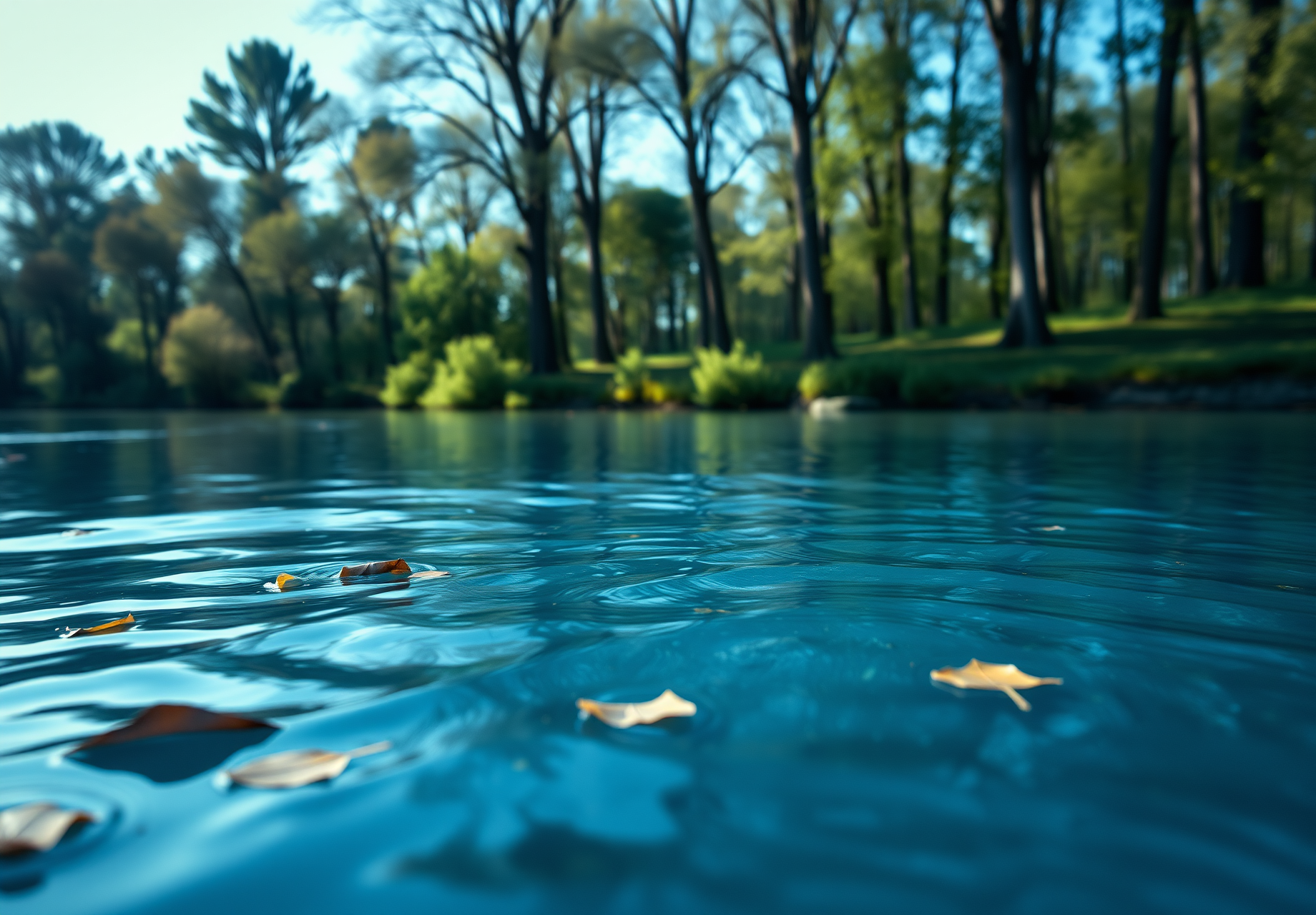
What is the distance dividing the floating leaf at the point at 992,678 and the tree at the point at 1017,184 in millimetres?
18022

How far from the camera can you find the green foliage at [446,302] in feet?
101

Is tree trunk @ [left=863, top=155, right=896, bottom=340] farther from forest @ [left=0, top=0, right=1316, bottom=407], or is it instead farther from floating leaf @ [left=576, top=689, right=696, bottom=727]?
floating leaf @ [left=576, top=689, right=696, bottom=727]

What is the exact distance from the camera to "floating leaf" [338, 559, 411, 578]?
2.38 metres

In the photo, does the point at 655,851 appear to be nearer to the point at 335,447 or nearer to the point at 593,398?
the point at 335,447

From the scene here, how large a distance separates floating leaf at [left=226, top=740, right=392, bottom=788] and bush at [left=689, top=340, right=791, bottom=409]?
1623 centimetres

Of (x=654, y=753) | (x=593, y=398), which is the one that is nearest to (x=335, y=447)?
(x=654, y=753)

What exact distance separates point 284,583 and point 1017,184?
18660 mm

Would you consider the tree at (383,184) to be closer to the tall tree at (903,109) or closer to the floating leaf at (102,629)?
the tall tree at (903,109)

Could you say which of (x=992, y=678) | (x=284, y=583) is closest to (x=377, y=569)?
(x=284, y=583)

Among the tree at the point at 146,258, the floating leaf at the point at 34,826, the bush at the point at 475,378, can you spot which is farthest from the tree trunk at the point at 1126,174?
the tree at the point at 146,258

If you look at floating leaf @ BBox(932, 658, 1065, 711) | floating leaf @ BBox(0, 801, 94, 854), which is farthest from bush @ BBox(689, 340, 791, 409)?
floating leaf @ BBox(0, 801, 94, 854)

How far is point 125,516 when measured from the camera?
3910 mm

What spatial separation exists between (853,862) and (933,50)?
30.6m

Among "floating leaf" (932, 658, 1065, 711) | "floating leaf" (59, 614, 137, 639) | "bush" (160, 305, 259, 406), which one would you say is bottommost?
"floating leaf" (932, 658, 1065, 711)
